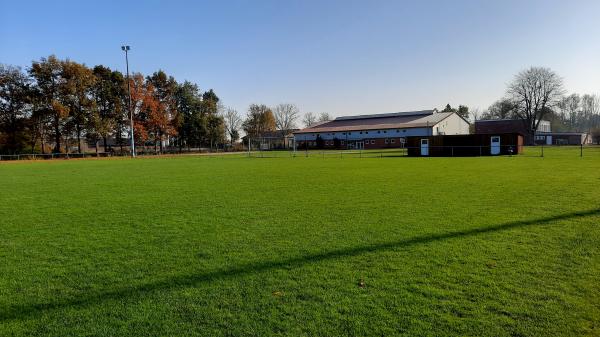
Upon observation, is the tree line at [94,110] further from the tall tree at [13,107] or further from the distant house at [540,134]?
the distant house at [540,134]

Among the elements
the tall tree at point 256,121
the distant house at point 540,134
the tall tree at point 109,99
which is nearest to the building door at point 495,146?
the tall tree at point 109,99

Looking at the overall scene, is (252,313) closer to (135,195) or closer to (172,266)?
(172,266)

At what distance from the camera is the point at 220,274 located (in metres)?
5.16

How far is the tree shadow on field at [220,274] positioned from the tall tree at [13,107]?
60.5 meters

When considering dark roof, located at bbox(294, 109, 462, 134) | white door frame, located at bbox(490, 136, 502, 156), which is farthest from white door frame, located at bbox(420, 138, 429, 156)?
dark roof, located at bbox(294, 109, 462, 134)

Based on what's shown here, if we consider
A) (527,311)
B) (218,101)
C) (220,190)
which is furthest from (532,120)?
(527,311)

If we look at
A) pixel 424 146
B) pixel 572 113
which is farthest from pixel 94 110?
pixel 572 113

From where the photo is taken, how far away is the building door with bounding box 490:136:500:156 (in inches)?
1526

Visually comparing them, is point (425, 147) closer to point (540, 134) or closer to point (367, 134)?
point (367, 134)

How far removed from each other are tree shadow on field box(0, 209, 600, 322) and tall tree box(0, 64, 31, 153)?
60.5 metres

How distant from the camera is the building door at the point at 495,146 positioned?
1526 inches

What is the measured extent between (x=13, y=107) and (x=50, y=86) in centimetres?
547

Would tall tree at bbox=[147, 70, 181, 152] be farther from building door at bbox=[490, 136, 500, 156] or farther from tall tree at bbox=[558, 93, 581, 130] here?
tall tree at bbox=[558, 93, 581, 130]

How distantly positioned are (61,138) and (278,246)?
63.6 metres
